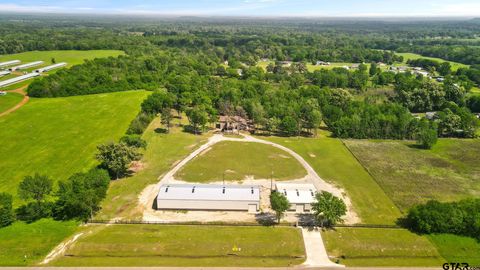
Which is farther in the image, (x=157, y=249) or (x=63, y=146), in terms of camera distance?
(x=63, y=146)

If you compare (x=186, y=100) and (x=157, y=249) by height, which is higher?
(x=186, y=100)

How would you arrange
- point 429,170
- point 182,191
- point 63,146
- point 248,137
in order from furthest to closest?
point 248,137 → point 63,146 → point 429,170 → point 182,191

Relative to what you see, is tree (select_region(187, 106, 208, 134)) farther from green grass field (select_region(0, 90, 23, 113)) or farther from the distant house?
green grass field (select_region(0, 90, 23, 113))

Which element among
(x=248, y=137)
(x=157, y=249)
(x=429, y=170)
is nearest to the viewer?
(x=157, y=249)

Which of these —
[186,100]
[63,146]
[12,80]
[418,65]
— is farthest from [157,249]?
[418,65]

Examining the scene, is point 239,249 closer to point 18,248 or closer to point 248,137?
point 18,248

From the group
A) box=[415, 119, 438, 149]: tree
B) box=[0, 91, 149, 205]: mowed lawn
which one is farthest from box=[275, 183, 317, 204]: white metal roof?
box=[0, 91, 149, 205]: mowed lawn
